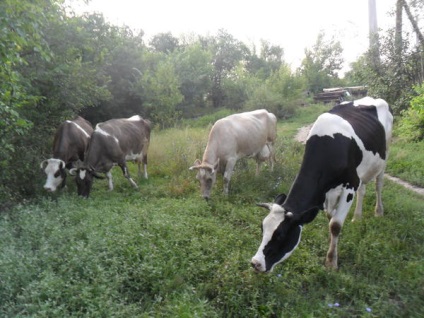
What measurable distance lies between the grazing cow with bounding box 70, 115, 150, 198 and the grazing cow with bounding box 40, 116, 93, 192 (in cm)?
37

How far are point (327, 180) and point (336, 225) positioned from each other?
60 cm

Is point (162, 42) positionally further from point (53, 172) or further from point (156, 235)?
point (156, 235)

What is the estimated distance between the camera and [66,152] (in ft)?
27.0

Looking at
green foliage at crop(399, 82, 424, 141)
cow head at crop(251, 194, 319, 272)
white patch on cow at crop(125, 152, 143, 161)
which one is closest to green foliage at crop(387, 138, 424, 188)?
green foliage at crop(399, 82, 424, 141)

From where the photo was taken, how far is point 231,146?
7918mm

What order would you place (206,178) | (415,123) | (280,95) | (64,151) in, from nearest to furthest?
(206,178) < (64,151) < (415,123) < (280,95)

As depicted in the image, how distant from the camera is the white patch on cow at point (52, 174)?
7504 mm

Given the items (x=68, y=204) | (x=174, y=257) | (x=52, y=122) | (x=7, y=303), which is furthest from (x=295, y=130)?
(x=7, y=303)

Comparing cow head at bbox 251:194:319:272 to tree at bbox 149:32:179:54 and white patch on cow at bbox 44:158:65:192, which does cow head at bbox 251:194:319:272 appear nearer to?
white patch on cow at bbox 44:158:65:192

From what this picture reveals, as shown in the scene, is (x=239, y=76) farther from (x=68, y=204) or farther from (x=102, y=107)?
(x=68, y=204)

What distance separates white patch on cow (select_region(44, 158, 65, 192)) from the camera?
24.6 feet

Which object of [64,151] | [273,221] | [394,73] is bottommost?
[273,221]

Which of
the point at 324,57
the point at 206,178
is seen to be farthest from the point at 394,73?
the point at 324,57

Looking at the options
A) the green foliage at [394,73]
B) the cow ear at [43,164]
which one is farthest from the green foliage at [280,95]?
the cow ear at [43,164]
